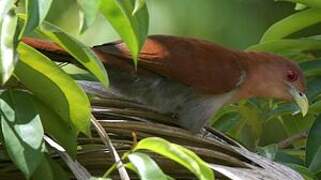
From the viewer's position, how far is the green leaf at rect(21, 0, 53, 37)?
82 centimetres

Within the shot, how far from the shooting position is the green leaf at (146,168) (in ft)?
2.65

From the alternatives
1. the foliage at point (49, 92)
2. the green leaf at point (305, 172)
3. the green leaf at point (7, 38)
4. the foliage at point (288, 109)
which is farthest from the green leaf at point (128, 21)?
the foliage at point (288, 109)

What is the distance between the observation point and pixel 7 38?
2.66ft

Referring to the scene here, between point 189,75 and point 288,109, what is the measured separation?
0.23 m

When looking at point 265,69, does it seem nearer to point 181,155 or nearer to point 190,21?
point 190,21

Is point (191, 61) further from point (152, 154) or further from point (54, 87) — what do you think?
point (54, 87)

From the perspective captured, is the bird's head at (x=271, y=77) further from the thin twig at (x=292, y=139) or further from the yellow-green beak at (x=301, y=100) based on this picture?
the thin twig at (x=292, y=139)

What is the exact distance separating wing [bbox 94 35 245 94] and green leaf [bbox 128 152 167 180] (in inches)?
33.7

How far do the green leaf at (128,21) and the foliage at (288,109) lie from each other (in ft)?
2.18

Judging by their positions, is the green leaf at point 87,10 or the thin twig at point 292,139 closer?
the green leaf at point 87,10

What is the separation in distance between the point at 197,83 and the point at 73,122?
947mm

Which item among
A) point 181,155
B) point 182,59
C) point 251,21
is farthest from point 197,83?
point 181,155

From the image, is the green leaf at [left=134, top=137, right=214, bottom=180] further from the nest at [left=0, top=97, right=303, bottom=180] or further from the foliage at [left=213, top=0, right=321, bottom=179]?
the foliage at [left=213, top=0, right=321, bottom=179]

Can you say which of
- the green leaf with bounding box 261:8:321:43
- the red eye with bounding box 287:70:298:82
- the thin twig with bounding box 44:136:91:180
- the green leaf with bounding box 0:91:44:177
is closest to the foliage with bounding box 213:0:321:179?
the green leaf with bounding box 261:8:321:43
